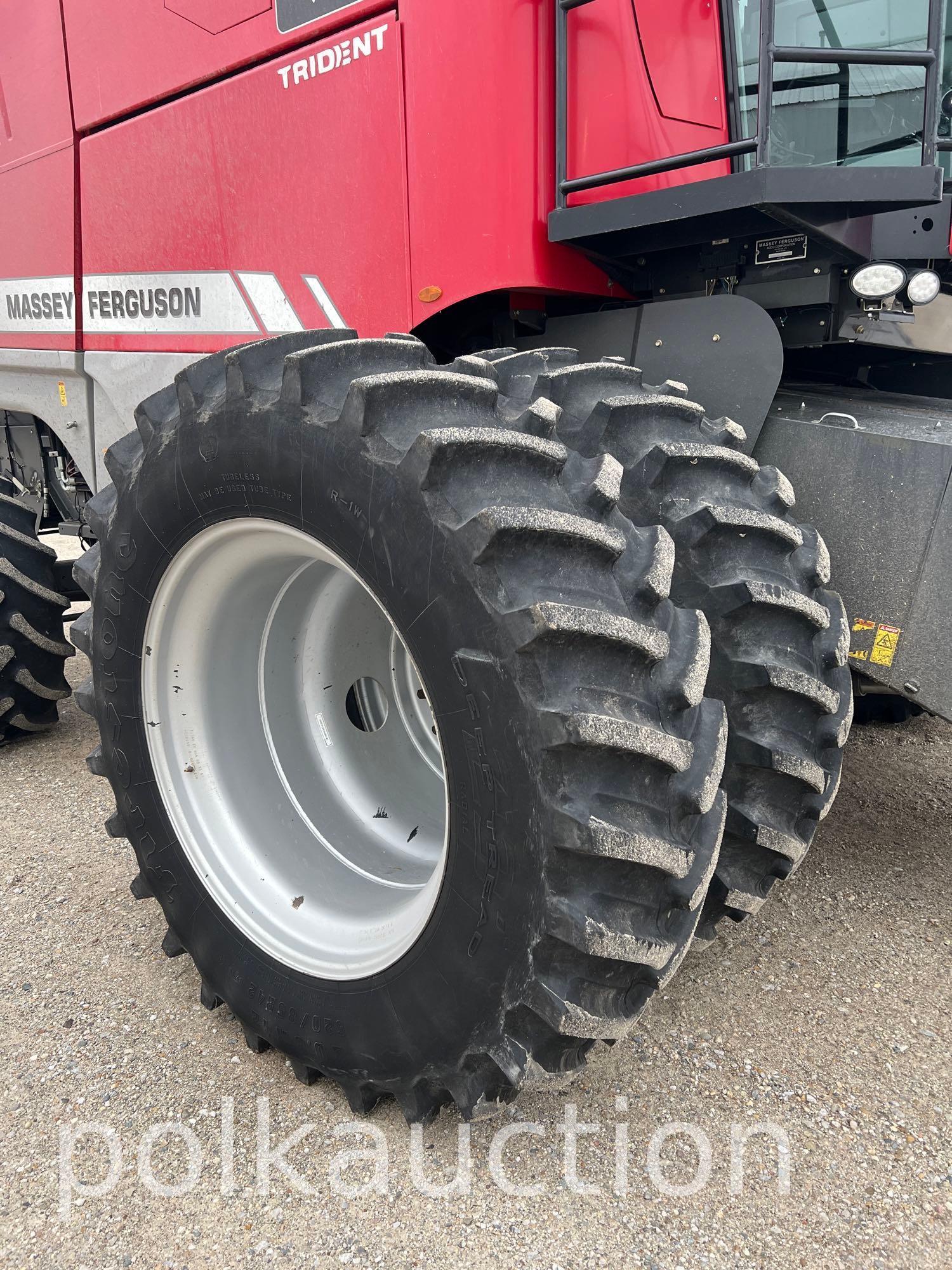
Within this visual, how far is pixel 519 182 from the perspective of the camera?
2090mm

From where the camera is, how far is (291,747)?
94.2 inches

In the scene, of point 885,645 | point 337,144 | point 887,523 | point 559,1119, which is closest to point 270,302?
point 337,144

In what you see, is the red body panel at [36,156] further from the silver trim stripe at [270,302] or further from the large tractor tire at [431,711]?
the large tractor tire at [431,711]

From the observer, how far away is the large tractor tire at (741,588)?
1779 mm

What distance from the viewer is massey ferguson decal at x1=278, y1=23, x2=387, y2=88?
2211mm

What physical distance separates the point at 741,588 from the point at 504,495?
0.48m

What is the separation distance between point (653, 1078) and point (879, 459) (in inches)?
50.5

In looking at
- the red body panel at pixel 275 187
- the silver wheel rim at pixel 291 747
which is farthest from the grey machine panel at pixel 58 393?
the silver wheel rim at pixel 291 747

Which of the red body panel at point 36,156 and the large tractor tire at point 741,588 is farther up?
the red body panel at point 36,156

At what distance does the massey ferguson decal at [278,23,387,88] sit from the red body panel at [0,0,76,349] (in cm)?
110

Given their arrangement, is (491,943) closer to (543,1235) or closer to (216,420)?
(543,1235)

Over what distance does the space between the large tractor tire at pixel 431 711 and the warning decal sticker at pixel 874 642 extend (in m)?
0.57

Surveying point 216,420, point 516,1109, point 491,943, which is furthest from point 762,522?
point 516,1109

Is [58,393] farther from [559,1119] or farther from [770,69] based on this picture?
[559,1119]
